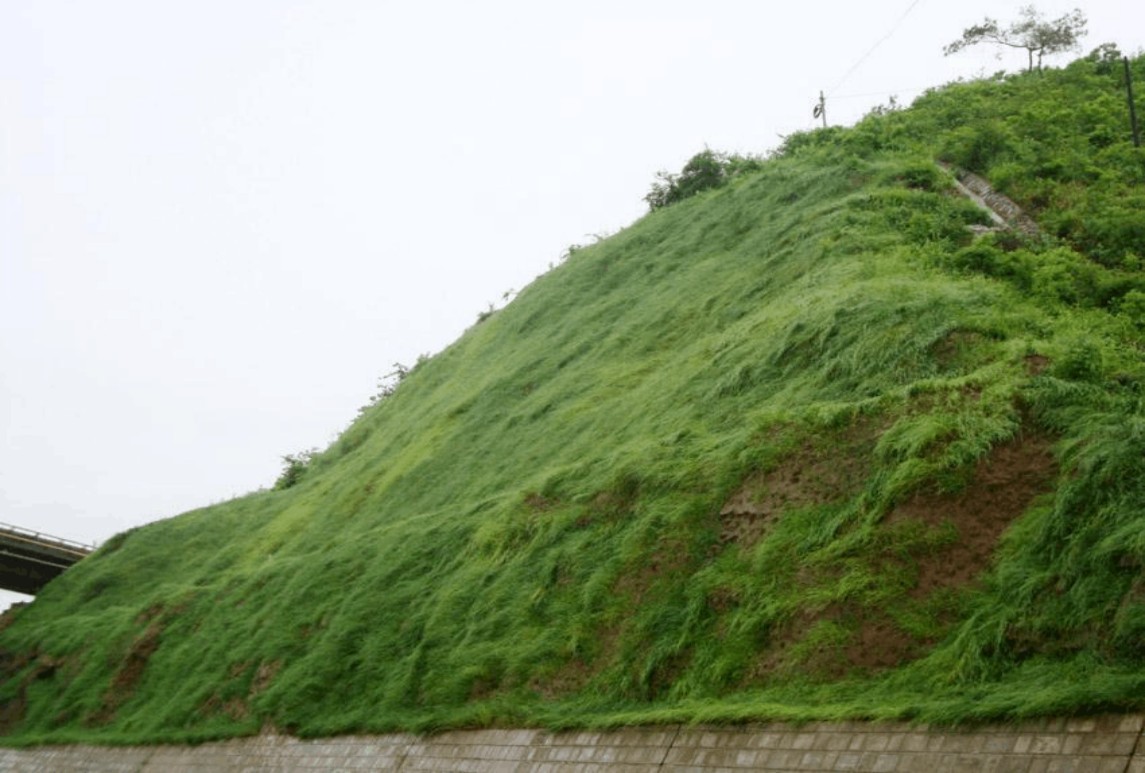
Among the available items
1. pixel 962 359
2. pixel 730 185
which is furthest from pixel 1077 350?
pixel 730 185

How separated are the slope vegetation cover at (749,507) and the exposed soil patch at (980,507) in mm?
31

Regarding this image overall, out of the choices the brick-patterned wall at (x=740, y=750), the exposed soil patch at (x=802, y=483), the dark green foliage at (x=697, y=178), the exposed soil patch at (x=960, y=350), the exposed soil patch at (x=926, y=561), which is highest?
the dark green foliage at (x=697, y=178)

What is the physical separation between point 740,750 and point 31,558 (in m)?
32.3

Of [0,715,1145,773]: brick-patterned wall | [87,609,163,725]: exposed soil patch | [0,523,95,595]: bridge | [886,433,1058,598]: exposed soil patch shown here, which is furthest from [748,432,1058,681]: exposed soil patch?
[0,523,95,595]: bridge

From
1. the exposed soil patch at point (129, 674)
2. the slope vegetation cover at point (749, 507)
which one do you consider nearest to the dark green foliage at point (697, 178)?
the slope vegetation cover at point (749, 507)

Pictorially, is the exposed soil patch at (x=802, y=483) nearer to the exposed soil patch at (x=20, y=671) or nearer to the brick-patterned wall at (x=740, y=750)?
the brick-patterned wall at (x=740, y=750)

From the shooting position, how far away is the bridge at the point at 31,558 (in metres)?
34.7

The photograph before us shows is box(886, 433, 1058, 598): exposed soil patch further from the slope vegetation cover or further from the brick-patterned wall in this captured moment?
→ the brick-patterned wall

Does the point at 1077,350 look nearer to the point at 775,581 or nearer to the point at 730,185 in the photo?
the point at 775,581

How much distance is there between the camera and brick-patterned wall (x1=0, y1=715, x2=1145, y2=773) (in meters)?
6.55

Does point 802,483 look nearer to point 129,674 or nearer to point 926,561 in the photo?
point 926,561

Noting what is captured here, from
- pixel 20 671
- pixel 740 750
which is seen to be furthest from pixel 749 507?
pixel 20 671

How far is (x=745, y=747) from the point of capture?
8516 mm

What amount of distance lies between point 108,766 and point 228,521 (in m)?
13.5
